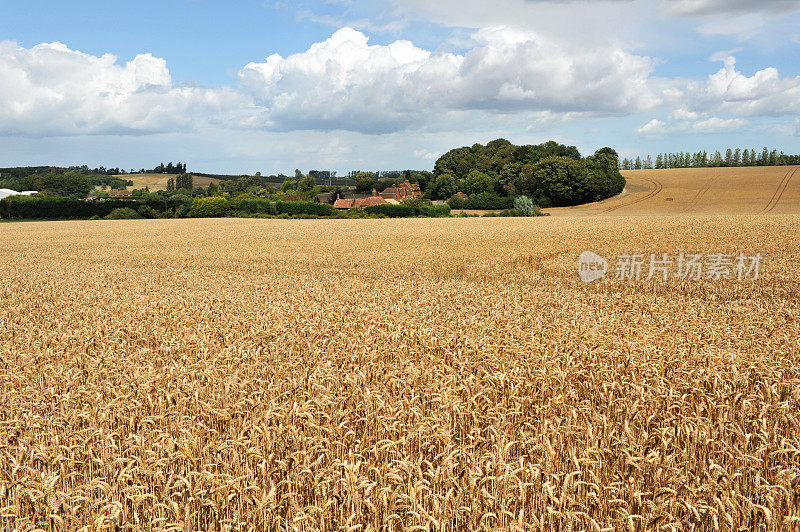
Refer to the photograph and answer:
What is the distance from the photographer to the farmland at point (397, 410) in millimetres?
3951

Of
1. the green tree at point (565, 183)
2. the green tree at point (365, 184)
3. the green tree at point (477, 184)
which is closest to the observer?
the green tree at point (565, 183)

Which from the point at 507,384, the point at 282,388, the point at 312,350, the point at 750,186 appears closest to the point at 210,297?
the point at 312,350

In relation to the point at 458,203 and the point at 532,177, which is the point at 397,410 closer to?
the point at 458,203

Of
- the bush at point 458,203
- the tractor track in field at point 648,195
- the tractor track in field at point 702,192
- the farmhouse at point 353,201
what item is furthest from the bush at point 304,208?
the tractor track in field at point 702,192

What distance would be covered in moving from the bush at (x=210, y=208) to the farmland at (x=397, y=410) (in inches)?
2832

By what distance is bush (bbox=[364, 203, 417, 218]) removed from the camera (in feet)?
277

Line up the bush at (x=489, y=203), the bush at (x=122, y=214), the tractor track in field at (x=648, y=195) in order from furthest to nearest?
1. the bush at (x=489, y=203)
2. the tractor track in field at (x=648, y=195)
3. the bush at (x=122, y=214)

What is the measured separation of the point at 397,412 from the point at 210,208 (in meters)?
83.8

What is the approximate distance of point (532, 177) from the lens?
101500 mm

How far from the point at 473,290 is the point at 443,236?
23300 mm

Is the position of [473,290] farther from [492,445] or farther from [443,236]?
[443,236]

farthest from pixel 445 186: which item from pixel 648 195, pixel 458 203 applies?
pixel 648 195

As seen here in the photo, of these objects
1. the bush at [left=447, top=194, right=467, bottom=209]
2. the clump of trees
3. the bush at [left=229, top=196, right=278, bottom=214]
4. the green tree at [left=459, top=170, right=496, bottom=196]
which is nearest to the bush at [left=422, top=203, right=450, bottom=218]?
the clump of trees

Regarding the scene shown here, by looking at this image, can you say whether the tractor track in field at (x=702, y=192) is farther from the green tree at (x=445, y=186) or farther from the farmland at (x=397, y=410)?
the farmland at (x=397, y=410)
